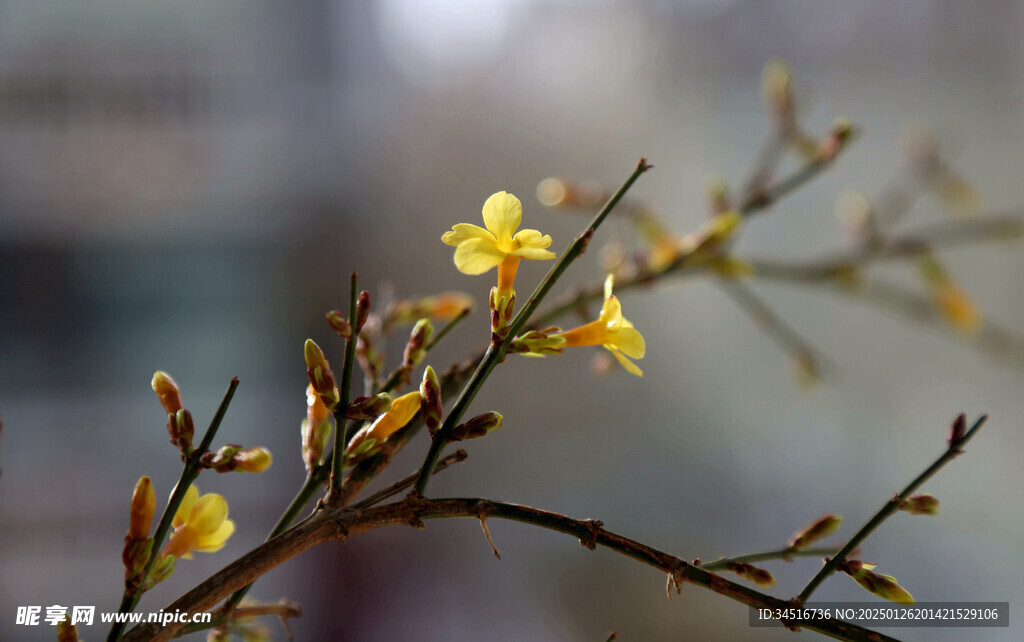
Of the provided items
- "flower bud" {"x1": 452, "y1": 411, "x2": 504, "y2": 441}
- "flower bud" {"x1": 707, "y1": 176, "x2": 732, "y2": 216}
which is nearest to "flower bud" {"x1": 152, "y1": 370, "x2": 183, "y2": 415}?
"flower bud" {"x1": 452, "y1": 411, "x2": 504, "y2": 441}

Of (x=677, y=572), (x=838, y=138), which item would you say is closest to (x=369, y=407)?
(x=677, y=572)

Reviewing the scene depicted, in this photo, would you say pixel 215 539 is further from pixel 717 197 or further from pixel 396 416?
pixel 717 197

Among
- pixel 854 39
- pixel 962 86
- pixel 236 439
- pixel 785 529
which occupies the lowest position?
pixel 785 529

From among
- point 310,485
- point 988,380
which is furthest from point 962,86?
point 310,485

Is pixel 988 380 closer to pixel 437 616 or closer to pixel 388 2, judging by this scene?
pixel 437 616

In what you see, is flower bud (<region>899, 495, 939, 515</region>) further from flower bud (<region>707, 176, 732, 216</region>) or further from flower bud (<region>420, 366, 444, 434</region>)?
flower bud (<region>707, 176, 732, 216</region>)

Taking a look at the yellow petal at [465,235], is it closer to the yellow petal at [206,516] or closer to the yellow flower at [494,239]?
the yellow flower at [494,239]

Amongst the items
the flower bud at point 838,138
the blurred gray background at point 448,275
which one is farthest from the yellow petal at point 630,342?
the blurred gray background at point 448,275
